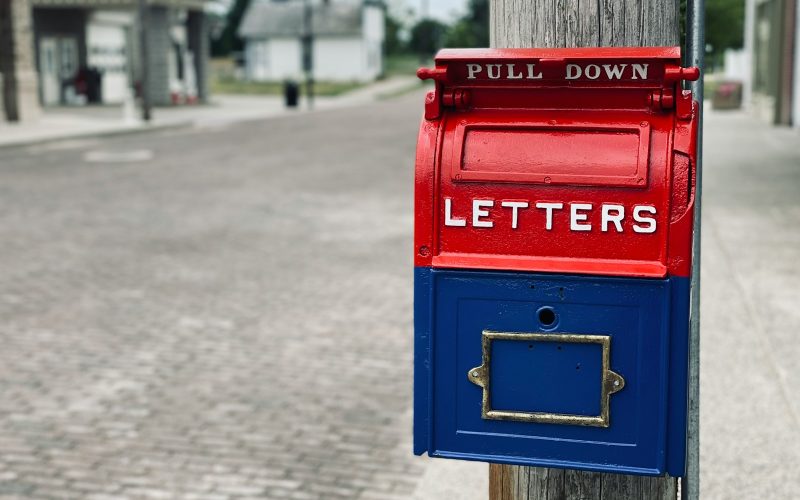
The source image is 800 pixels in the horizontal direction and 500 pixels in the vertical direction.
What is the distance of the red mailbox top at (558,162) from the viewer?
2.25m

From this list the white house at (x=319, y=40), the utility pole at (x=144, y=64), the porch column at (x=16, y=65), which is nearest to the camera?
the porch column at (x=16, y=65)

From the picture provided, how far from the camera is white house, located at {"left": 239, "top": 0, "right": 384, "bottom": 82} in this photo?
72.6 metres

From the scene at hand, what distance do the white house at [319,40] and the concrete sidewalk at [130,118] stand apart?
74.4 ft

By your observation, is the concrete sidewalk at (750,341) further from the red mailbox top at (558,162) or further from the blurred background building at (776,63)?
the blurred background building at (776,63)

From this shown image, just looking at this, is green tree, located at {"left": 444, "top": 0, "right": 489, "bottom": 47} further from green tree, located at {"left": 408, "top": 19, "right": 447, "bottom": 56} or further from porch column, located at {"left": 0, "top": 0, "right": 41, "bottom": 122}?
porch column, located at {"left": 0, "top": 0, "right": 41, "bottom": 122}

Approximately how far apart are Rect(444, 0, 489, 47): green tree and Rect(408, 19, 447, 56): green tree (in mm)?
2466

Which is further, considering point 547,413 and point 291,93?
point 291,93

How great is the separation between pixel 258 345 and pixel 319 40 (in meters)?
68.1

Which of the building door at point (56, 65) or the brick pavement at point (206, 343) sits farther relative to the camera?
the building door at point (56, 65)

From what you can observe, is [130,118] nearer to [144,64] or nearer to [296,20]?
[144,64]

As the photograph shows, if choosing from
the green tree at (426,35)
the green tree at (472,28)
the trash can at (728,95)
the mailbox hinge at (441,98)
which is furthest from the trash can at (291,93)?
the green tree at (426,35)

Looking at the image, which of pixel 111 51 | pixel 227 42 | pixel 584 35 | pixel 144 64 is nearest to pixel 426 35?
pixel 227 42

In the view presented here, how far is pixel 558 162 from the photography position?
2.30m

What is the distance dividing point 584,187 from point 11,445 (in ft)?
12.4
